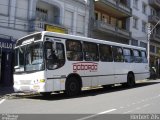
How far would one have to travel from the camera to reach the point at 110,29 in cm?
3372

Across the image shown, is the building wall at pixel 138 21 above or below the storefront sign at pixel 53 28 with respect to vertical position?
above

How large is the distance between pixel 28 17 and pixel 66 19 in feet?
16.2

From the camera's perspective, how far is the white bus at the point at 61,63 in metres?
13.6

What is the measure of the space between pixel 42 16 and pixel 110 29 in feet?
35.0

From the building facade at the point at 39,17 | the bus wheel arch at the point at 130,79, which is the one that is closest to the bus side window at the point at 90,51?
the bus wheel arch at the point at 130,79

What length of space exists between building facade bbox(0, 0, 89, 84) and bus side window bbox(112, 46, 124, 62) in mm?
7011

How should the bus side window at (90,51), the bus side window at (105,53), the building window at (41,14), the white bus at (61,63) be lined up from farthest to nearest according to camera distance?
the building window at (41,14)
the bus side window at (105,53)
the bus side window at (90,51)
the white bus at (61,63)

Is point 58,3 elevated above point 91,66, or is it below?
above

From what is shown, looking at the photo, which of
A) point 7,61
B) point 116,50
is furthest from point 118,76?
point 7,61

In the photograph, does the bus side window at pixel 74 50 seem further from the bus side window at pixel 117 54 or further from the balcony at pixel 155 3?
the balcony at pixel 155 3

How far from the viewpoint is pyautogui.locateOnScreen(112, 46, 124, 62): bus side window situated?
60.7 feet

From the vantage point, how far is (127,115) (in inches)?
Answer: 366

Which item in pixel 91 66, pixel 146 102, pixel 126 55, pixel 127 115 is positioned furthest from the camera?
pixel 126 55

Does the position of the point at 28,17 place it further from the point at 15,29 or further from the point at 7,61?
the point at 7,61
